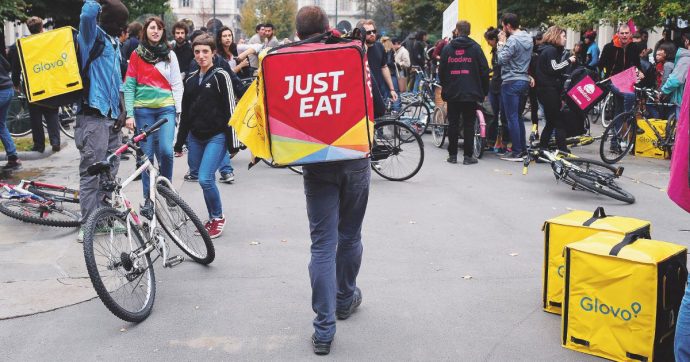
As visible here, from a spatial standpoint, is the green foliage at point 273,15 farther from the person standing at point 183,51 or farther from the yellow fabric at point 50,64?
the yellow fabric at point 50,64

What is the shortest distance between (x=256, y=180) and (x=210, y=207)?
296 cm

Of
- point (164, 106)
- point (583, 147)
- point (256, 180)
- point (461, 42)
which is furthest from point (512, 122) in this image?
point (164, 106)

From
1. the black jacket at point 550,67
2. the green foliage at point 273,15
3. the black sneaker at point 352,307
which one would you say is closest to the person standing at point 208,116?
the black sneaker at point 352,307

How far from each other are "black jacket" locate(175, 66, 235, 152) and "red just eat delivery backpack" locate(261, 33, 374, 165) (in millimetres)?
3072

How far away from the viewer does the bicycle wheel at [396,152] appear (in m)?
10.3

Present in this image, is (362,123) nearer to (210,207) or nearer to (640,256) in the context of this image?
(640,256)

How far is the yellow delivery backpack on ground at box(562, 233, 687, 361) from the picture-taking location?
429 centimetres

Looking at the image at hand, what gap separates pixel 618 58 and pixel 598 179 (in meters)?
5.44

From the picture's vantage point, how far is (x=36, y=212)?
25.1 ft

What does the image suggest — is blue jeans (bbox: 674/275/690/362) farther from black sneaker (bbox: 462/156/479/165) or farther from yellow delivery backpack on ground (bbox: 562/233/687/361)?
black sneaker (bbox: 462/156/479/165)

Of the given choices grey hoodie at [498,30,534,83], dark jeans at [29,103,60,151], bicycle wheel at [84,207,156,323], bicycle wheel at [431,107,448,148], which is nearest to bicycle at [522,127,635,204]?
grey hoodie at [498,30,534,83]

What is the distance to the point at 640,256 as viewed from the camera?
432cm

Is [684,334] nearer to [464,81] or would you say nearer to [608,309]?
[608,309]

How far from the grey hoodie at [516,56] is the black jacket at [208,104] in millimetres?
5532
